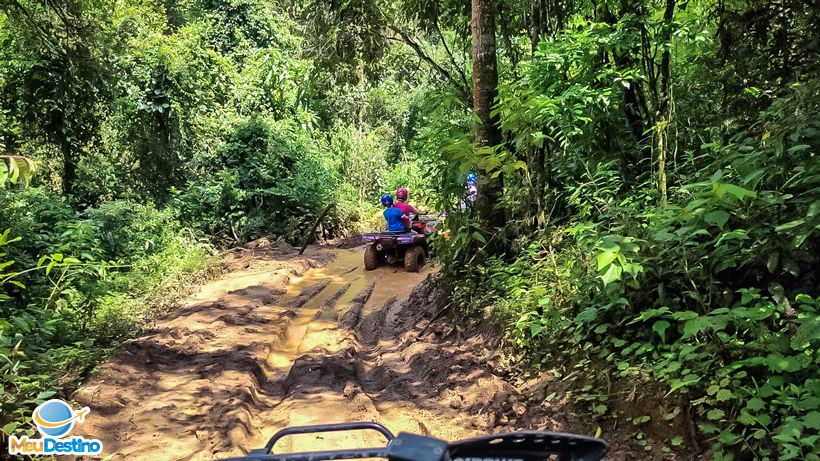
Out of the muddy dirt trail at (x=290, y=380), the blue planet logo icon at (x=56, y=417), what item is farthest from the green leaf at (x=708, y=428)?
the blue planet logo icon at (x=56, y=417)

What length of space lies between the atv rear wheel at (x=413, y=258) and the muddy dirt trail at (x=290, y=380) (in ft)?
6.08

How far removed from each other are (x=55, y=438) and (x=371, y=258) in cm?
793

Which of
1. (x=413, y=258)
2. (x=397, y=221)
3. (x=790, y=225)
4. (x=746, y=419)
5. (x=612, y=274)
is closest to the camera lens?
(x=746, y=419)

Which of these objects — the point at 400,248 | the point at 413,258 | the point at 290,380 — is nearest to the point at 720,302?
the point at 290,380

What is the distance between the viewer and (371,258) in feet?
37.5

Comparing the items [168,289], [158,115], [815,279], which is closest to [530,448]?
[815,279]

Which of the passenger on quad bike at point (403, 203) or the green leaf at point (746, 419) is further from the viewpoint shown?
the passenger on quad bike at point (403, 203)

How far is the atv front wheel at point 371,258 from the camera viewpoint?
11.4 metres

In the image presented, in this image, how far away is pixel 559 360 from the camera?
4.56 m

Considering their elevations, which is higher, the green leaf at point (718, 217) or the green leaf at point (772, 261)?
the green leaf at point (718, 217)

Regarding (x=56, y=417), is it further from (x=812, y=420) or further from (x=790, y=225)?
(x=790, y=225)

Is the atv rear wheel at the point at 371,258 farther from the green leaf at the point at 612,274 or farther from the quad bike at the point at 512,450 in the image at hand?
the quad bike at the point at 512,450

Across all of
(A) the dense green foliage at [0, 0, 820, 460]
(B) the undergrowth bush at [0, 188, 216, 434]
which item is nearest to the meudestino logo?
(B) the undergrowth bush at [0, 188, 216, 434]

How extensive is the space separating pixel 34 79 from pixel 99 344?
24.3ft
